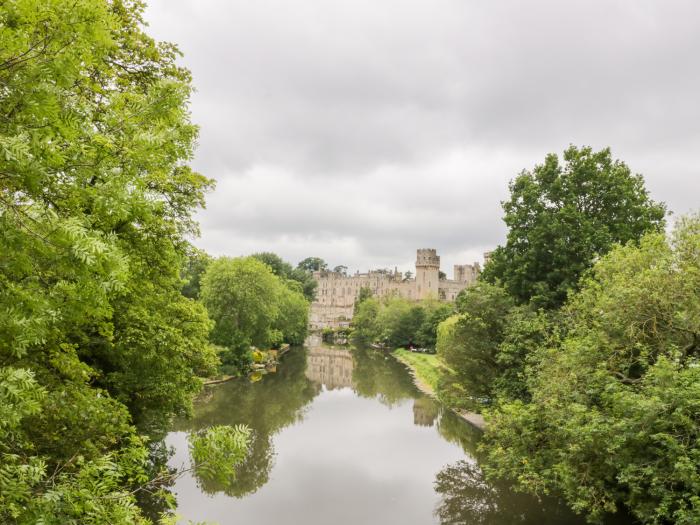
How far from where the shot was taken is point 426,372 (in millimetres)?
52469

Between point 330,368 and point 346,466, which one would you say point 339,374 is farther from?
point 346,466

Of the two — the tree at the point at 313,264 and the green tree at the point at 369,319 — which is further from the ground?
the tree at the point at 313,264

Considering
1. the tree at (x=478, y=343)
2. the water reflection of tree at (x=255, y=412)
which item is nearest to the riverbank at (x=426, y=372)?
the tree at (x=478, y=343)

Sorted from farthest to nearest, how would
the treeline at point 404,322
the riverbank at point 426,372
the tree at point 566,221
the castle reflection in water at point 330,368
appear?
the treeline at point 404,322
the castle reflection in water at point 330,368
the riverbank at point 426,372
the tree at point 566,221

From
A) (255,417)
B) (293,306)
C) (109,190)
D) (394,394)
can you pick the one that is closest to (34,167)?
(109,190)

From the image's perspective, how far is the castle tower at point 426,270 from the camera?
121m

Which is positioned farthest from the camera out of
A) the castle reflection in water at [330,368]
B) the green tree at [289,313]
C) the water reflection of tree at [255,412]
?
the green tree at [289,313]

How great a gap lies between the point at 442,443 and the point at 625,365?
16681mm

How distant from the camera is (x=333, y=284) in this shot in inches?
6457

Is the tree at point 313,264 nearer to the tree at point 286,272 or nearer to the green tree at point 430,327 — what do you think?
the tree at point 286,272

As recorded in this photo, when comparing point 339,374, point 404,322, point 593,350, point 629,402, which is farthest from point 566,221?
point 404,322

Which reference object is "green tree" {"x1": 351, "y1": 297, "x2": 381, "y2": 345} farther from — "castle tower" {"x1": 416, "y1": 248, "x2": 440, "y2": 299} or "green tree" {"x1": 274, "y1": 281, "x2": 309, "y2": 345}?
"castle tower" {"x1": 416, "y1": 248, "x2": 440, "y2": 299}

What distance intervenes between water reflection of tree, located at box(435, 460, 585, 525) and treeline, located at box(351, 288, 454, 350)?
1751 inches

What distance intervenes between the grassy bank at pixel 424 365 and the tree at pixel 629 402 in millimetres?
24552
